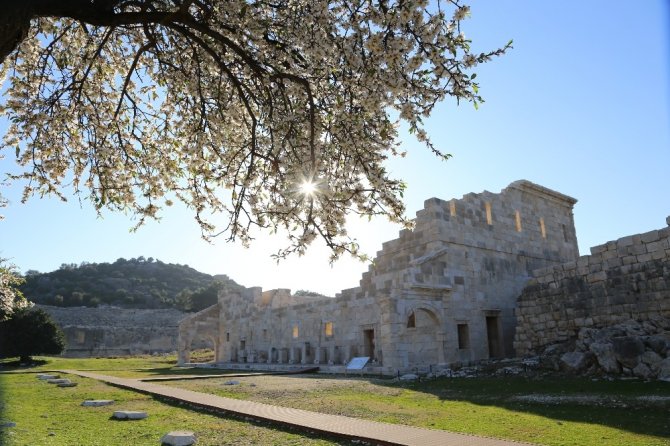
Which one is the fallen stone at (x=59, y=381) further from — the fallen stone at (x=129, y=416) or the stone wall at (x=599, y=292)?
the stone wall at (x=599, y=292)

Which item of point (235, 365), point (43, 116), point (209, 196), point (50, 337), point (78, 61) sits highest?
point (78, 61)

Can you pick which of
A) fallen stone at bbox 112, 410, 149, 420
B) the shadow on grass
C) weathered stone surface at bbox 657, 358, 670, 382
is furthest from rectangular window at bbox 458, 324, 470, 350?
fallen stone at bbox 112, 410, 149, 420

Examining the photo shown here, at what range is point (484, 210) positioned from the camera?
960 inches

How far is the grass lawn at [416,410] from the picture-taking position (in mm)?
7102

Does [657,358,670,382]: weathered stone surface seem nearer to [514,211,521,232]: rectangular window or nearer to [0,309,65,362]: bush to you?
[514,211,521,232]: rectangular window

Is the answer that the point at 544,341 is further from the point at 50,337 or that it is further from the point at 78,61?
the point at 50,337

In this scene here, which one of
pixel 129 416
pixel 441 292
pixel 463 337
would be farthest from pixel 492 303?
pixel 129 416

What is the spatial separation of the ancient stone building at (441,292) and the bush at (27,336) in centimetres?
1430

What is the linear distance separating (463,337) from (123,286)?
78.1 metres

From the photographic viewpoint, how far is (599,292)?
56.5ft

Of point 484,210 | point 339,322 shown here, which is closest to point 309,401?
point 339,322

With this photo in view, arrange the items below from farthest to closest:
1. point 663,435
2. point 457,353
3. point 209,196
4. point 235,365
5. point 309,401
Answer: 1. point 235,365
2. point 457,353
3. point 309,401
4. point 209,196
5. point 663,435

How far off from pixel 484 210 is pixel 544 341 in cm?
777

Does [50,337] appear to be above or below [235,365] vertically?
above
